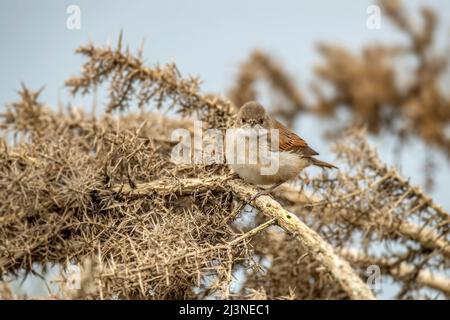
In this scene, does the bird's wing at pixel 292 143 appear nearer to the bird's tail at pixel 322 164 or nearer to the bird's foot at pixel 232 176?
the bird's tail at pixel 322 164

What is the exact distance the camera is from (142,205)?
2.67 m

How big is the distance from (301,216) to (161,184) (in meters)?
1.11

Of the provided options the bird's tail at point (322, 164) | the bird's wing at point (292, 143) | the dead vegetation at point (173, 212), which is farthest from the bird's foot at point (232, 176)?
the bird's tail at point (322, 164)

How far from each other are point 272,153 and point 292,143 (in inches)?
8.9

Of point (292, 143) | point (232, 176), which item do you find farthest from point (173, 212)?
point (292, 143)

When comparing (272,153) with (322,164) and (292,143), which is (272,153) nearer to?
(292,143)

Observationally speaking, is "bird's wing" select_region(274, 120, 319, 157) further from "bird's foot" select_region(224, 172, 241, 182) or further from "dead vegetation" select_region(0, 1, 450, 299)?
"bird's foot" select_region(224, 172, 241, 182)

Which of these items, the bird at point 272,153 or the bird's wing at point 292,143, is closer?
the bird at point 272,153

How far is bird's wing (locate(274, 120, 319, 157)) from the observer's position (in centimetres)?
346

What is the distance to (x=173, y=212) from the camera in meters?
2.67

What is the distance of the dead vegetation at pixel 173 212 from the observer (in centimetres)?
221
